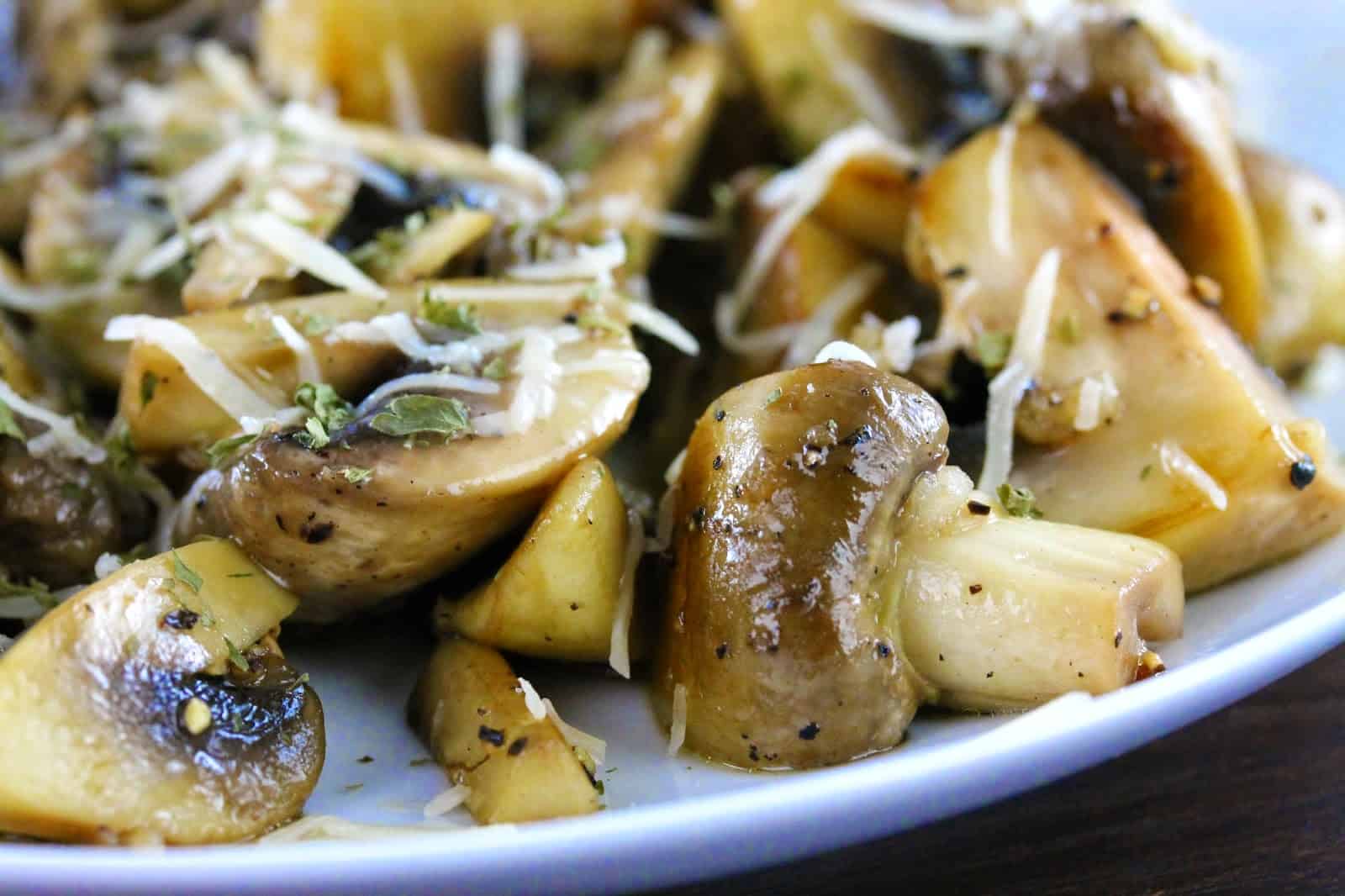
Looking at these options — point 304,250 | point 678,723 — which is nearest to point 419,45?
point 304,250

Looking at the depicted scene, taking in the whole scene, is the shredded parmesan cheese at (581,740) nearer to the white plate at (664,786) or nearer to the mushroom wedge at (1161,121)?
the white plate at (664,786)

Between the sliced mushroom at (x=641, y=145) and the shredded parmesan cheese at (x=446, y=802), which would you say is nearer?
the shredded parmesan cheese at (x=446, y=802)

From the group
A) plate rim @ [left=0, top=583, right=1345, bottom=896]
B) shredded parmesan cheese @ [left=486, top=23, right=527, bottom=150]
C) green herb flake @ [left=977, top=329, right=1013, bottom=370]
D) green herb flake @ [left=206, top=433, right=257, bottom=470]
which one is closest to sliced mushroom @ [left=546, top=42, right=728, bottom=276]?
shredded parmesan cheese @ [left=486, top=23, right=527, bottom=150]

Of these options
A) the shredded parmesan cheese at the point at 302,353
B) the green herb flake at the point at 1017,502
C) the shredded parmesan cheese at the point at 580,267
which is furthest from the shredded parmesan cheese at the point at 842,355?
the shredded parmesan cheese at the point at 302,353

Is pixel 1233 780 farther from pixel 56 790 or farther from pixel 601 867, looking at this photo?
pixel 56 790

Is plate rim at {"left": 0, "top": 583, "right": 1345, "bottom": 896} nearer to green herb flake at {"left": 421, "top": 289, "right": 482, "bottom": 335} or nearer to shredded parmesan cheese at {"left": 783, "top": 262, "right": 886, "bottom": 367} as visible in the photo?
green herb flake at {"left": 421, "top": 289, "right": 482, "bottom": 335}
